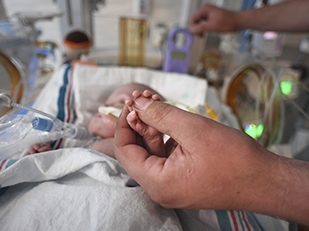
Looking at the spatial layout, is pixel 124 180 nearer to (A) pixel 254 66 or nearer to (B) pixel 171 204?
(B) pixel 171 204

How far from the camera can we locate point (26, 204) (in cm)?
42

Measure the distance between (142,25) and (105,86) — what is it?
46 centimetres

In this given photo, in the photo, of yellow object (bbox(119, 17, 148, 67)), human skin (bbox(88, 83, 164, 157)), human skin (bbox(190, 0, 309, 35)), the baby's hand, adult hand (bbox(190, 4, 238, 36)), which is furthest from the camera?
yellow object (bbox(119, 17, 148, 67))

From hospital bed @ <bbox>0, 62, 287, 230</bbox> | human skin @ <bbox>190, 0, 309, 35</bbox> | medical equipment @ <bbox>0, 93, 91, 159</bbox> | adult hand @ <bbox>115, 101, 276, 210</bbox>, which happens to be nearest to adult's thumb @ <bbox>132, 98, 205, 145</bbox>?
adult hand @ <bbox>115, 101, 276, 210</bbox>

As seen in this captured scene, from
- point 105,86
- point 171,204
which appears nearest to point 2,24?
point 105,86

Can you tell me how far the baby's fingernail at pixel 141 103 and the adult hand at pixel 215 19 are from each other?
25.6 inches

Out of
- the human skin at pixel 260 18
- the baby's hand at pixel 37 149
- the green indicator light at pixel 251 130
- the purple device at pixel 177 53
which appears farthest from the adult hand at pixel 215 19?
the baby's hand at pixel 37 149

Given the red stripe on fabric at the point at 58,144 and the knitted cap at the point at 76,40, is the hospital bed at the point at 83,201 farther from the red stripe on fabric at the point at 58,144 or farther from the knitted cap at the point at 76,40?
the knitted cap at the point at 76,40

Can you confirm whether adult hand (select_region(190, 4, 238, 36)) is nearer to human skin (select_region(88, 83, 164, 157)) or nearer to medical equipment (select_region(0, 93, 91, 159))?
human skin (select_region(88, 83, 164, 157))

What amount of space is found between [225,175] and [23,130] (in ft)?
1.36

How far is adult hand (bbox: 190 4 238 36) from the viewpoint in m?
0.89

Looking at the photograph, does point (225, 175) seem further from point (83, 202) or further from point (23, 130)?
point (23, 130)

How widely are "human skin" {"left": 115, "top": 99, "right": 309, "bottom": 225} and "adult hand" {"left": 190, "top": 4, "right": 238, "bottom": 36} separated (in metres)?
0.70

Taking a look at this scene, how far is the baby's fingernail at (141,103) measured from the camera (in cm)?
38
